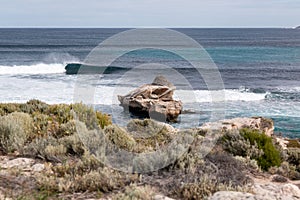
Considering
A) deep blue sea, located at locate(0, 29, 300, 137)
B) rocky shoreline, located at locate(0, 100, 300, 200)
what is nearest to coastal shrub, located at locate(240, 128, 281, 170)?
rocky shoreline, located at locate(0, 100, 300, 200)

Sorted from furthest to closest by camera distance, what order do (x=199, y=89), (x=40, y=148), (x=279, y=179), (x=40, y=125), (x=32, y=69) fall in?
(x=32, y=69) → (x=199, y=89) → (x=40, y=125) → (x=40, y=148) → (x=279, y=179)

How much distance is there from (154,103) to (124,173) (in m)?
20.4

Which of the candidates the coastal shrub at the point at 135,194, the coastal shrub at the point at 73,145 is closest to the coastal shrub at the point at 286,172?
the coastal shrub at the point at 135,194

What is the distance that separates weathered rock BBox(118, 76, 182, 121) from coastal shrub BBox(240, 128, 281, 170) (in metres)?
16.5

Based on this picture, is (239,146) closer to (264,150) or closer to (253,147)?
(253,147)

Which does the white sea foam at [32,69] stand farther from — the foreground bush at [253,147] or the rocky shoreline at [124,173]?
the foreground bush at [253,147]

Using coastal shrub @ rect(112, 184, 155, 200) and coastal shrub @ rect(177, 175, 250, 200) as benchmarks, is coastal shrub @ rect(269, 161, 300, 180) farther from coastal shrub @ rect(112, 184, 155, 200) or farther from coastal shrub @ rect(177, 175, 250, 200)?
coastal shrub @ rect(112, 184, 155, 200)

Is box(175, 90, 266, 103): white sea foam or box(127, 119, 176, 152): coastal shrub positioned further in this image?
box(175, 90, 266, 103): white sea foam

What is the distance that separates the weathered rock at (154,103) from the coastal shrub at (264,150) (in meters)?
16.5

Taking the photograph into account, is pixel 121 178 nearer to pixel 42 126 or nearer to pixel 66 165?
pixel 66 165

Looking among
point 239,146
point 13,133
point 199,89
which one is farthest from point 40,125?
point 199,89

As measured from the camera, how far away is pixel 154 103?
26.5 meters

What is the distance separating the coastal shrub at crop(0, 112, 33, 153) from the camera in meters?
7.70

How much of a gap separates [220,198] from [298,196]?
1456mm
